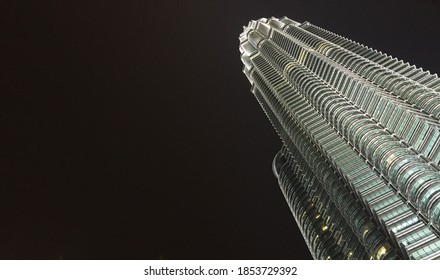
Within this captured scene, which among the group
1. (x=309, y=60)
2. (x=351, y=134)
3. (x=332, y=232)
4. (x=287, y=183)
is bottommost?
(x=332, y=232)

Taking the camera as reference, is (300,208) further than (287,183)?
No

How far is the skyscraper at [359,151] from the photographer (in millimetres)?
79000

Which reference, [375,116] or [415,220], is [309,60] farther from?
[415,220]

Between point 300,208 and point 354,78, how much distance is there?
3997cm

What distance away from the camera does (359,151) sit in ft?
347

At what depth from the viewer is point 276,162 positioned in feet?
610

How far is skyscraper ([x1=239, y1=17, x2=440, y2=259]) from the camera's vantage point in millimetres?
79000

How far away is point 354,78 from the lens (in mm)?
127125

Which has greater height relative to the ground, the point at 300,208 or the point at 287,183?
the point at 287,183

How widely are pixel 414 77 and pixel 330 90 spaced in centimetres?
2410
